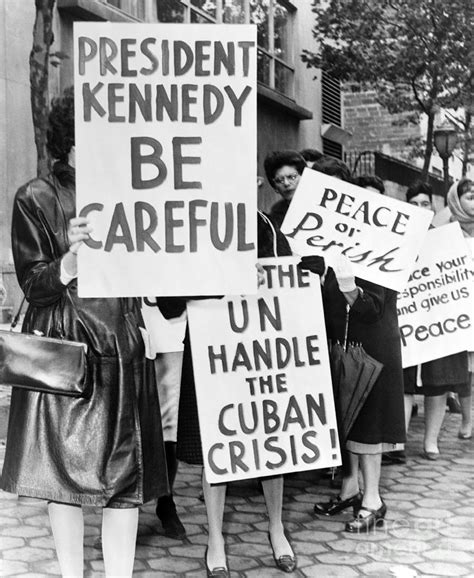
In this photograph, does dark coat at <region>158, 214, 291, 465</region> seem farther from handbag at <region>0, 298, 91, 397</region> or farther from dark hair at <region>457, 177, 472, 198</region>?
dark hair at <region>457, 177, 472, 198</region>

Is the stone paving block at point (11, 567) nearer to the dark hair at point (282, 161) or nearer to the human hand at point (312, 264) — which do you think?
Answer: the human hand at point (312, 264)

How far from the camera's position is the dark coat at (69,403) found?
2906 millimetres

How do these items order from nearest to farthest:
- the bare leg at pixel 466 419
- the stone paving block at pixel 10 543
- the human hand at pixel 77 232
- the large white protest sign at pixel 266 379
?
the human hand at pixel 77 232, the large white protest sign at pixel 266 379, the stone paving block at pixel 10 543, the bare leg at pixel 466 419

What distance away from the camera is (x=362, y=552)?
12.9 feet

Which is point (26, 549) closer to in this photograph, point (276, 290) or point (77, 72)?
point (276, 290)

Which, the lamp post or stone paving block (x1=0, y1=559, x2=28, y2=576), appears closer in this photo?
stone paving block (x1=0, y1=559, x2=28, y2=576)

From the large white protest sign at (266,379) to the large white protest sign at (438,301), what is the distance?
2170mm

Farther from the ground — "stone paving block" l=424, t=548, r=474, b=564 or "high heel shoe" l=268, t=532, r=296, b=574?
"high heel shoe" l=268, t=532, r=296, b=574

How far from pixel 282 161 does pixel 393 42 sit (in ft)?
3.66

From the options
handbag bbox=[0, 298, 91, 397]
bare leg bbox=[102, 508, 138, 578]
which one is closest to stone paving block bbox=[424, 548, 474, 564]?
bare leg bbox=[102, 508, 138, 578]

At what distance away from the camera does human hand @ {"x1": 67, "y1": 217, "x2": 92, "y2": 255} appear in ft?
9.21

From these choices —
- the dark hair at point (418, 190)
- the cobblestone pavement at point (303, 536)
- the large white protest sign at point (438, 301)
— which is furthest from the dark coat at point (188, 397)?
the large white protest sign at point (438, 301)

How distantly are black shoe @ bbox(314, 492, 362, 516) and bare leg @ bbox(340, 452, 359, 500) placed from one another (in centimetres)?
2

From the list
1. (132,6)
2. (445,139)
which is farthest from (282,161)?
(445,139)
